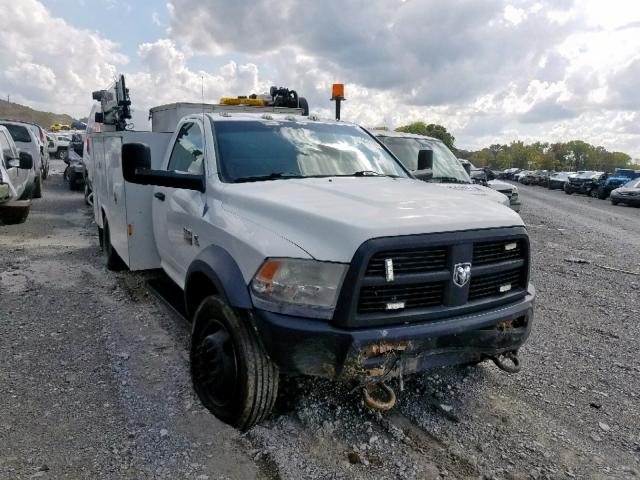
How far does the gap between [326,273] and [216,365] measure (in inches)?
37.7

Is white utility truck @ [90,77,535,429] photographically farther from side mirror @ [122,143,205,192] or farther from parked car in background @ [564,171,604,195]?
parked car in background @ [564,171,604,195]

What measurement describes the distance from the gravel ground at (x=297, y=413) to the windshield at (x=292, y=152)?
1491mm

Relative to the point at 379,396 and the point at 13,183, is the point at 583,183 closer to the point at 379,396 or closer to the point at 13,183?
the point at 13,183

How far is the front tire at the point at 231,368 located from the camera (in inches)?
110

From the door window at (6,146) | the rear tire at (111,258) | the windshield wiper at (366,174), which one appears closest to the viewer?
the windshield wiper at (366,174)

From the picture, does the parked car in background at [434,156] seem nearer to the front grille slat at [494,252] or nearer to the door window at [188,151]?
the door window at [188,151]

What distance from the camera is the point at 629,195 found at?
70.5ft

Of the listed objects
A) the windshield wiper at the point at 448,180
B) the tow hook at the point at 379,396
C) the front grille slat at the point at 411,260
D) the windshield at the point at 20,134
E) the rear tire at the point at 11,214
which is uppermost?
the windshield at the point at 20,134

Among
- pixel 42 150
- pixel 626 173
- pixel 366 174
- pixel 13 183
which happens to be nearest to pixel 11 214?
pixel 13 183

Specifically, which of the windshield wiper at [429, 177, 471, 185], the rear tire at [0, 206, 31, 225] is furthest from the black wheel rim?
the rear tire at [0, 206, 31, 225]

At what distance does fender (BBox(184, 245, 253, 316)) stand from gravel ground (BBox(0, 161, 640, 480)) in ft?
2.84

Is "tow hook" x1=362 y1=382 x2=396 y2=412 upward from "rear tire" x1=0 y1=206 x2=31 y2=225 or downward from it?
downward

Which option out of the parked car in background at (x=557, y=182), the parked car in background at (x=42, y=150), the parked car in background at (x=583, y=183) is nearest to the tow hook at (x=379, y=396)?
the parked car in background at (x=42, y=150)

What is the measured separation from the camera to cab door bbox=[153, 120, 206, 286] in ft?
12.4
